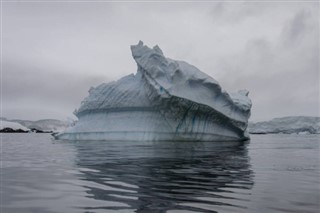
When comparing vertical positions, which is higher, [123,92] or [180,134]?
[123,92]

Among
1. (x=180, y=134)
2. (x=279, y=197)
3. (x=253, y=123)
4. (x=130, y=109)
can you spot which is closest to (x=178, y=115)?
(x=180, y=134)

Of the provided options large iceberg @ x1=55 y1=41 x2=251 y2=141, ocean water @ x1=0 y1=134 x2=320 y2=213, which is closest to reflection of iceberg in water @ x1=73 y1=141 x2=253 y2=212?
ocean water @ x1=0 y1=134 x2=320 y2=213

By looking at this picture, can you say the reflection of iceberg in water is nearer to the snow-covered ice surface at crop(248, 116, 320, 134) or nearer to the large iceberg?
the large iceberg

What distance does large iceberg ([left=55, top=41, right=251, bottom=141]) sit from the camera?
22.7 metres

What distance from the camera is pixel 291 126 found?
2995 inches

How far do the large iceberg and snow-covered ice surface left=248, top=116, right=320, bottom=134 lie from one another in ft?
167

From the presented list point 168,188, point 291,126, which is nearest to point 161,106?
point 168,188

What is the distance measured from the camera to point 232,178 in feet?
24.6

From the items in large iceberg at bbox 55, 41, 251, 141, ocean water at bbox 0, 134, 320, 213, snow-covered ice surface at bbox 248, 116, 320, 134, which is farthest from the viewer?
snow-covered ice surface at bbox 248, 116, 320, 134

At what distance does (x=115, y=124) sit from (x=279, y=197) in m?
19.8

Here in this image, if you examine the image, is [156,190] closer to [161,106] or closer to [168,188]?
[168,188]

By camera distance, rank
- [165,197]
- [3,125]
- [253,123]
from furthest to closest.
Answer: [3,125]
[253,123]
[165,197]

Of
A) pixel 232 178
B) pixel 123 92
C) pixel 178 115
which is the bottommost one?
pixel 232 178

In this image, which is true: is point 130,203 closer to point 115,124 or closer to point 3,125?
point 115,124
